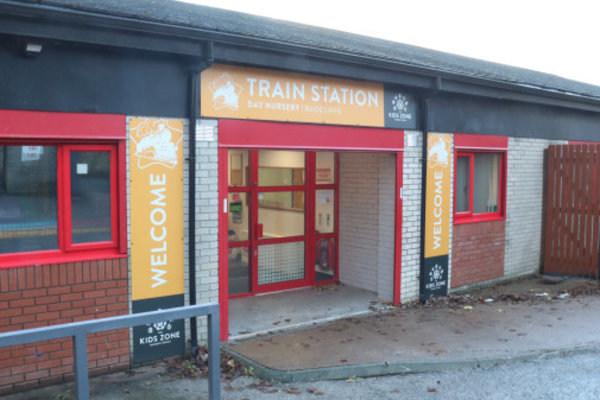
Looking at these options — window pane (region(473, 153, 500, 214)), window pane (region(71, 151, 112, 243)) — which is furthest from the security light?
window pane (region(473, 153, 500, 214))

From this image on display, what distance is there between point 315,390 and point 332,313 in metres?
2.49

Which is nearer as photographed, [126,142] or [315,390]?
[315,390]

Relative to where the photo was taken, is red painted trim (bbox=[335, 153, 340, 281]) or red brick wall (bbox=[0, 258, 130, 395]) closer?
red brick wall (bbox=[0, 258, 130, 395])

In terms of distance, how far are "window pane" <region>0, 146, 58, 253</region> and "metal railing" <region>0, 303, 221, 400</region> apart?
89.2 inches

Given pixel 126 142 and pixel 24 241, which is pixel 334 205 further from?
pixel 24 241

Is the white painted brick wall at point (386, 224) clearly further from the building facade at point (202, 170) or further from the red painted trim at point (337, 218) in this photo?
the red painted trim at point (337, 218)

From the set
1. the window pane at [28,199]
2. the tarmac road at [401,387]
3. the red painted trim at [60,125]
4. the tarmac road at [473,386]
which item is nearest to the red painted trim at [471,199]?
the tarmac road at [473,386]

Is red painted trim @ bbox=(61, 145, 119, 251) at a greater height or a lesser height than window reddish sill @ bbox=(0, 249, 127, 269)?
greater

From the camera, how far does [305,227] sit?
355 inches

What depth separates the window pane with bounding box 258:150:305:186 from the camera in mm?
8477

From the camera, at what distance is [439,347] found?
625 centimetres

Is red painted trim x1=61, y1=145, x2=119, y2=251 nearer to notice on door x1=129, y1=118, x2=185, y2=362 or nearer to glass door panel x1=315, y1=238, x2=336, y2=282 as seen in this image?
notice on door x1=129, y1=118, x2=185, y2=362

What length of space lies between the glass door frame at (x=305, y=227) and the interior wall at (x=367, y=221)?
5.6 inches

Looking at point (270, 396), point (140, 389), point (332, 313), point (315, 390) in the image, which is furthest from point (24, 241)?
point (332, 313)
